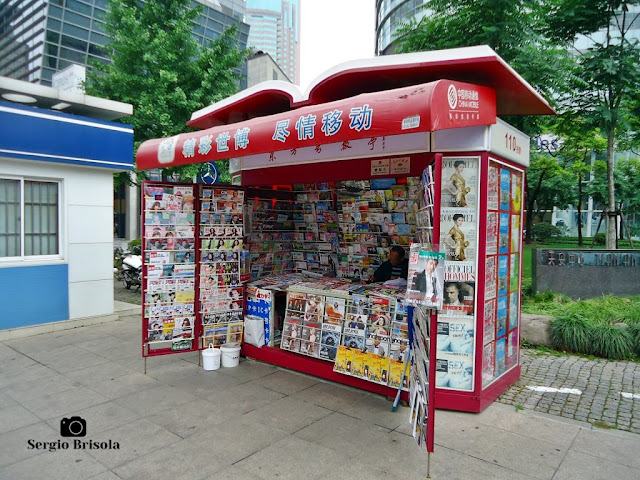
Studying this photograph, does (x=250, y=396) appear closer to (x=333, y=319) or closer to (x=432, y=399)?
(x=333, y=319)

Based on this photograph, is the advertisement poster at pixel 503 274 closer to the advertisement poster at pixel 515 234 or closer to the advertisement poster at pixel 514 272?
the advertisement poster at pixel 514 272

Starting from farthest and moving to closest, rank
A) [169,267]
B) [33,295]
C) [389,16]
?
[389,16], [33,295], [169,267]

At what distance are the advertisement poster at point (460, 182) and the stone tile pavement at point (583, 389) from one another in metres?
2.30

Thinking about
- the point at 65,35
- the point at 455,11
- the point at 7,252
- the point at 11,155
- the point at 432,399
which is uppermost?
the point at 65,35

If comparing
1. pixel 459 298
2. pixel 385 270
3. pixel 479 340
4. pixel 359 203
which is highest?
pixel 359 203

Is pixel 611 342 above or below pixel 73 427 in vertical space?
above

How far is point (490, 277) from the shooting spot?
454 cm

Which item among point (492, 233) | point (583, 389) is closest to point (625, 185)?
point (583, 389)

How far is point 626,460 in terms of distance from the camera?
352 centimetres

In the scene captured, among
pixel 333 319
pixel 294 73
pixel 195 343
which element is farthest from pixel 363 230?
pixel 294 73

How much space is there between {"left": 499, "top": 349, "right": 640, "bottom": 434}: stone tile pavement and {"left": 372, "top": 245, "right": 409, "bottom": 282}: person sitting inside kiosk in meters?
1.95

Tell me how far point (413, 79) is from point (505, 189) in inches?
61.8

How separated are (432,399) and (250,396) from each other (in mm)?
2403

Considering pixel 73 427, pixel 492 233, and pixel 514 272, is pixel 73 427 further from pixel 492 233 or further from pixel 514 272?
pixel 514 272
